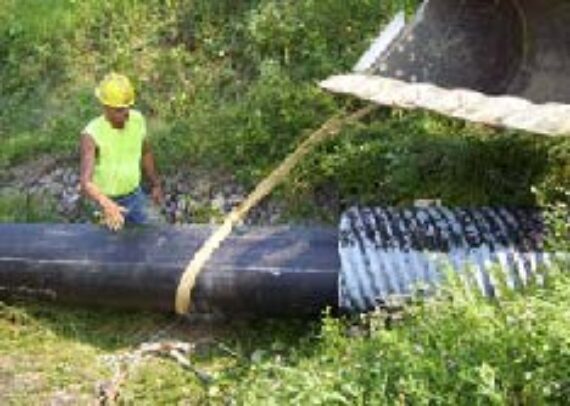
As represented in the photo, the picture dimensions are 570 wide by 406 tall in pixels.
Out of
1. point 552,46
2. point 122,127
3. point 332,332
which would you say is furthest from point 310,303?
point 552,46

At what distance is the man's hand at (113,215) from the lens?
6.62 m

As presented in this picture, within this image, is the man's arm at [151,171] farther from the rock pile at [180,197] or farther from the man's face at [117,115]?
the rock pile at [180,197]

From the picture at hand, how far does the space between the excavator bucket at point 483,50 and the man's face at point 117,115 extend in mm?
1397

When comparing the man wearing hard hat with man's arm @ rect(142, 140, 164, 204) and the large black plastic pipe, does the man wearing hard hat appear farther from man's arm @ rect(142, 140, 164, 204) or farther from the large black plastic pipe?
the large black plastic pipe

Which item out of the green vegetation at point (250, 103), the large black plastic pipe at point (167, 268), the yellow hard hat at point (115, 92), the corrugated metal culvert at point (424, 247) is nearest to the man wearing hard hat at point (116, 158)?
the yellow hard hat at point (115, 92)

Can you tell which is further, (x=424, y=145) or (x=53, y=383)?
(x=424, y=145)

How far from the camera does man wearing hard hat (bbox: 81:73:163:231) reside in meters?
6.66

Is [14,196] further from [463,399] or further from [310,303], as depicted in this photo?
[463,399]

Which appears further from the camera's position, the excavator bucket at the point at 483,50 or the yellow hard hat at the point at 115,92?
the excavator bucket at the point at 483,50

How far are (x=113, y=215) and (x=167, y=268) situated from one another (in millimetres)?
428

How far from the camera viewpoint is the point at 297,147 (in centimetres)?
785

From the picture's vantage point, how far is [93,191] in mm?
6605

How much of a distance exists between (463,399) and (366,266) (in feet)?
5.81

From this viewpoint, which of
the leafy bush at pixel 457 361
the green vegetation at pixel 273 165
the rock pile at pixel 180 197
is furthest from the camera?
the rock pile at pixel 180 197
